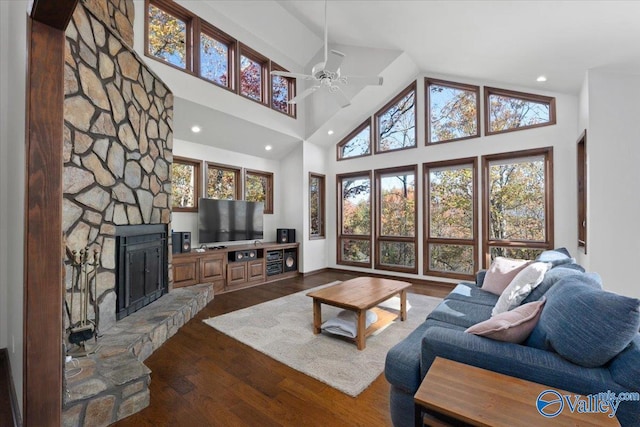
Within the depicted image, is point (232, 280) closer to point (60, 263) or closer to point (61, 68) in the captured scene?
point (60, 263)

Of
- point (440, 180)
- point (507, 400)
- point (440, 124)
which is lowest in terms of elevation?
point (507, 400)

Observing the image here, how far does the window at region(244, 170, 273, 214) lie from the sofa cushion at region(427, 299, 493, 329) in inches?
Result: 176

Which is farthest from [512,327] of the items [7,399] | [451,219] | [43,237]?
[451,219]

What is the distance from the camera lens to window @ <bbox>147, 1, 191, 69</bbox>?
399 centimetres

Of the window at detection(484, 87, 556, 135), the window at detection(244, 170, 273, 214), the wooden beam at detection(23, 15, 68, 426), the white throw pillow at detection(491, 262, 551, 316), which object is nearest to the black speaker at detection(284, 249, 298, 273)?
the window at detection(244, 170, 273, 214)

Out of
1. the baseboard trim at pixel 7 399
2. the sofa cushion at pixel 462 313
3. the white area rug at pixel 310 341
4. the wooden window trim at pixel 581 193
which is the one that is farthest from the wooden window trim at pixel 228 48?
the wooden window trim at pixel 581 193

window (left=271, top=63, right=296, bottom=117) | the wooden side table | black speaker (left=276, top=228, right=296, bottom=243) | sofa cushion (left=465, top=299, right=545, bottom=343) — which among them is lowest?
the wooden side table

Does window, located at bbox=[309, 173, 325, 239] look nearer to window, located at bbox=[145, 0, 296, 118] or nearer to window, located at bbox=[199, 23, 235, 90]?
window, located at bbox=[145, 0, 296, 118]

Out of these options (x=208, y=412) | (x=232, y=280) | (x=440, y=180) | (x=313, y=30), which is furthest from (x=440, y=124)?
(x=208, y=412)

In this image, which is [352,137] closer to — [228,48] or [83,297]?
[228,48]

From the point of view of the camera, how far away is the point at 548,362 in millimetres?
1322

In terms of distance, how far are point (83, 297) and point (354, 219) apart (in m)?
5.15

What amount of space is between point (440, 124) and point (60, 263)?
5.80 meters

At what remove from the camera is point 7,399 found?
2029mm
